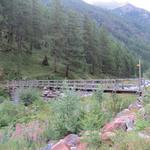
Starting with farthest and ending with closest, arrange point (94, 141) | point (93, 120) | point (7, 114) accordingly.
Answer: point (7, 114) → point (93, 120) → point (94, 141)

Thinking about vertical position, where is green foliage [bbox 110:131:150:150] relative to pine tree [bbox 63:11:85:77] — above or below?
below

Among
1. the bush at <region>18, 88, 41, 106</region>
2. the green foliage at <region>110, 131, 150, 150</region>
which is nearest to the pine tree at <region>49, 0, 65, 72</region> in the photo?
the bush at <region>18, 88, 41, 106</region>

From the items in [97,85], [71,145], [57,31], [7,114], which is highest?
[57,31]

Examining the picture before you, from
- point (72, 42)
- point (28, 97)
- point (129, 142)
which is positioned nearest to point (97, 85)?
point (28, 97)

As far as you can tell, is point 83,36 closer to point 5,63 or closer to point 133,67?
point 5,63

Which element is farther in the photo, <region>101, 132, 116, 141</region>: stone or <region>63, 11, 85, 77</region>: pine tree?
<region>63, 11, 85, 77</region>: pine tree

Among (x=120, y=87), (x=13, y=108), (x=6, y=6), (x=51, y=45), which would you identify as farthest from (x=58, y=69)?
Answer: (x=13, y=108)

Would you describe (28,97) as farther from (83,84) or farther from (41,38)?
(41,38)

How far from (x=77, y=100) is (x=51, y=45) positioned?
50.9 metres

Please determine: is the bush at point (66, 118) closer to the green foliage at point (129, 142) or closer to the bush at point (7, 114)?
the green foliage at point (129, 142)

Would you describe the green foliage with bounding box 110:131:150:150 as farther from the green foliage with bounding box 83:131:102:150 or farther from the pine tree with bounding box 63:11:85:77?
the pine tree with bounding box 63:11:85:77

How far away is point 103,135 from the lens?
36.9 ft

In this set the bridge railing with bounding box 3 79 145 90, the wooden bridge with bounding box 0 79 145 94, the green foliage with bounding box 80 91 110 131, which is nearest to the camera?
the green foliage with bounding box 80 91 110 131

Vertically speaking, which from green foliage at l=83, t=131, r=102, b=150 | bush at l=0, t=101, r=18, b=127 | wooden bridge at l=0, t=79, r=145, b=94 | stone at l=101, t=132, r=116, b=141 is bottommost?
bush at l=0, t=101, r=18, b=127
